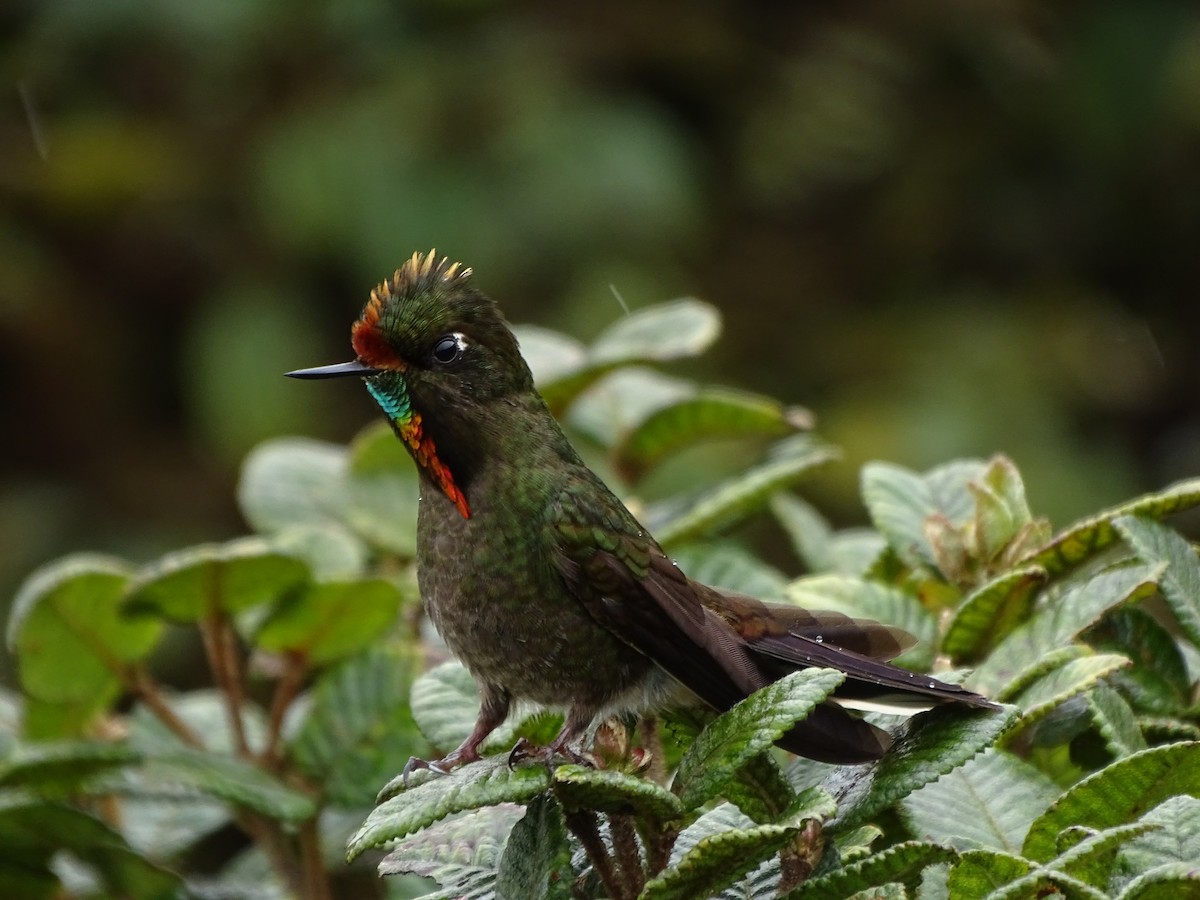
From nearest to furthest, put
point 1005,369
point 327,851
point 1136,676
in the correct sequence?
point 1136,676
point 327,851
point 1005,369

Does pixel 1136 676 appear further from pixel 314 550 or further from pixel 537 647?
pixel 314 550

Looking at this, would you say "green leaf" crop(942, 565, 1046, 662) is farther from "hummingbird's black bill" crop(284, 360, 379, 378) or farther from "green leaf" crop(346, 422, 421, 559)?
"green leaf" crop(346, 422, 421, 559)

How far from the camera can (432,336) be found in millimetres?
2154

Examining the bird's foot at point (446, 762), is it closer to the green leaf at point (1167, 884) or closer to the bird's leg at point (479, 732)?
the bird's leg at point (479, 732)

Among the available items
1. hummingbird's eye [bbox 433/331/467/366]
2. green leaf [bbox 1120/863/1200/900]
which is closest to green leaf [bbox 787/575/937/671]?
hummingbird's eye [bbox 433/331/467/366]

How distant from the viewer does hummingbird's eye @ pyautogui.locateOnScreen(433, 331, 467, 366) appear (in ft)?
7.11

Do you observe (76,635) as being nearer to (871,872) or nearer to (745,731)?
(745,731)

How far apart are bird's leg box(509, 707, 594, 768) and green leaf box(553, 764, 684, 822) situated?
0.13 metres

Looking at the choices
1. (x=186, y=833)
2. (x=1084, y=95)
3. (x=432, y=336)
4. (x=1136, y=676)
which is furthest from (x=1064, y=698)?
(x=1084, y=95)

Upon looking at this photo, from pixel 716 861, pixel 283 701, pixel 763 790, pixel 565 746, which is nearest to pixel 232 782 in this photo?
pixel 283 701

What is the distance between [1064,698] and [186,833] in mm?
1663

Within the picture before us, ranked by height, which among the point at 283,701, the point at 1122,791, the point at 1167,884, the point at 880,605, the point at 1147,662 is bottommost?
the point at 1167,884

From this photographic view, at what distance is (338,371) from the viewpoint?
2.08m

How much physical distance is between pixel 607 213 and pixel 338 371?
4.77 metres
